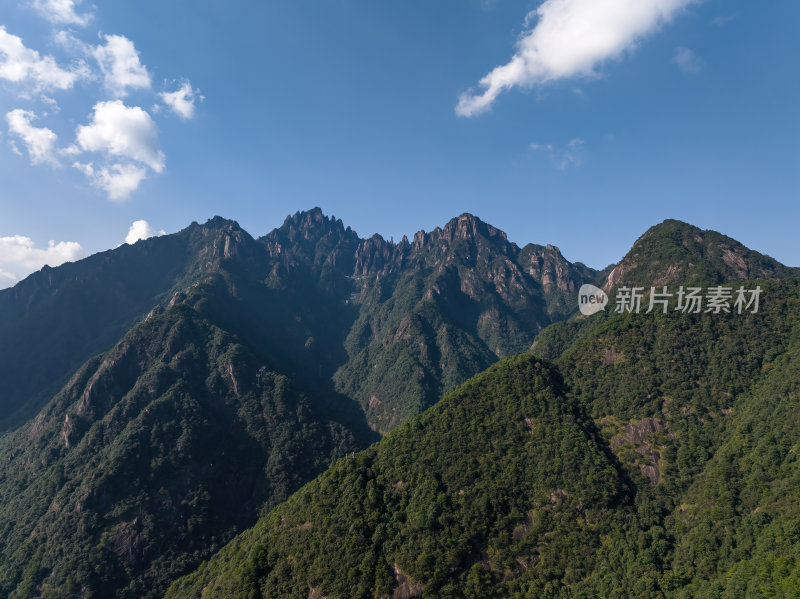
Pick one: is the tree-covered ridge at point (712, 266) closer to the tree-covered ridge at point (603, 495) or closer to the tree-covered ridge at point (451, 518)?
→ the tree-covered ridge at point (603, 495)

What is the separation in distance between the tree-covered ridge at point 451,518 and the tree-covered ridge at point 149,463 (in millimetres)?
28668

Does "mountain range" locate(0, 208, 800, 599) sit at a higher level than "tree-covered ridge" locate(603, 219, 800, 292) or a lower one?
lower

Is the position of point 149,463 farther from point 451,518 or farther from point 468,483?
point 468,483

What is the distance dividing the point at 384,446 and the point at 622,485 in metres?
66.2

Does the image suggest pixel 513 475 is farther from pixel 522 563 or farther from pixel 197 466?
pixel 197 466

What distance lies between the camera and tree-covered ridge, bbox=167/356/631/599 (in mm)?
83625

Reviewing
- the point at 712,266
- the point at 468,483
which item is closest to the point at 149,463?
the point at 468,483

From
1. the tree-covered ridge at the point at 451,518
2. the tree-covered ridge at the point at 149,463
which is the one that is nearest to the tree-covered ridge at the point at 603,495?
the tree-covered ridge at the point at 451,518

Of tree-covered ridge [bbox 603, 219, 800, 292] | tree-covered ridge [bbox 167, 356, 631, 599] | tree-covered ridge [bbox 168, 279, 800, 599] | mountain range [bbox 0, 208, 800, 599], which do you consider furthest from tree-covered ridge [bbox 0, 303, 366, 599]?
tree-covered ridge [bbox 603, 219, 800, 292]

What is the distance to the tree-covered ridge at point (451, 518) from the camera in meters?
83.6

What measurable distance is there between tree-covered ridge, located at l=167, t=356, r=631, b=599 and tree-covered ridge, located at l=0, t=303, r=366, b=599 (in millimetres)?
28668

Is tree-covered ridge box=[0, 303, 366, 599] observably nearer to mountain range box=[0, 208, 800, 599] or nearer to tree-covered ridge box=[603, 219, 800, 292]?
mountain range box=[0, 208, 800, 599]

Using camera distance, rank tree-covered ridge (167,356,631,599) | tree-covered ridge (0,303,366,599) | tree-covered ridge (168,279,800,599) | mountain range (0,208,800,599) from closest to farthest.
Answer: tree-covered ridge (168,279,800,599) → mountain range (0,208,800,599) → tree-covered ridge (167,356,631,599) → tree-covered ridge (0,303,366,599)

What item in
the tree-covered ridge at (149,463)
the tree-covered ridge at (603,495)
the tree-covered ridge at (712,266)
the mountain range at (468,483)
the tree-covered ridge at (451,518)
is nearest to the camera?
the tree-covered ridge at (603,495)
